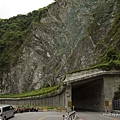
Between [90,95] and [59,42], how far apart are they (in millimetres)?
24659

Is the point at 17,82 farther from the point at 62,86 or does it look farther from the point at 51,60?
the point at 62,86

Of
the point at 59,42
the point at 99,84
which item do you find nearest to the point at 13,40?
the point at 59,42

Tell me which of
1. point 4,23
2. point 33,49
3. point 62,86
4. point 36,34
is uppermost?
point 4,23

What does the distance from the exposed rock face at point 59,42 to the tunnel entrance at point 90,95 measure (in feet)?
19.4

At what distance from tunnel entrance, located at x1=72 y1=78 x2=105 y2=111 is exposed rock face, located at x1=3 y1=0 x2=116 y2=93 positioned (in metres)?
5.92

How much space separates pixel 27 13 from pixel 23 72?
46.8 metres

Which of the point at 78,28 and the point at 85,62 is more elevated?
the point at 78,28

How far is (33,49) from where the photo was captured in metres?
67.1

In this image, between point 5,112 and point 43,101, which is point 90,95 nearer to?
point 43,101

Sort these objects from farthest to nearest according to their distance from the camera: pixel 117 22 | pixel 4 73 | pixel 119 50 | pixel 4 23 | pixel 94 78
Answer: pixel 4 23 < pixel 4 73 < pixel 117 22 < pixel 119 50 < pixel 94 78

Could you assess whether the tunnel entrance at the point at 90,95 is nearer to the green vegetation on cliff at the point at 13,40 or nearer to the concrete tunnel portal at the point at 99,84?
the concrete tunnel portal at the point at 99,84

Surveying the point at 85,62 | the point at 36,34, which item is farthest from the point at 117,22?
the point at 36,34

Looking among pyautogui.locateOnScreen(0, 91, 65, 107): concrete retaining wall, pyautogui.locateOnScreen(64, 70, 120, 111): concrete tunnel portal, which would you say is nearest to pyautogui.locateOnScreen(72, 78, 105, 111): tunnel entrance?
pyautogui.locateOnScreen(64, 70, 120, 111): concrete tunnel portal

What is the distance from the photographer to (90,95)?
147 ft
